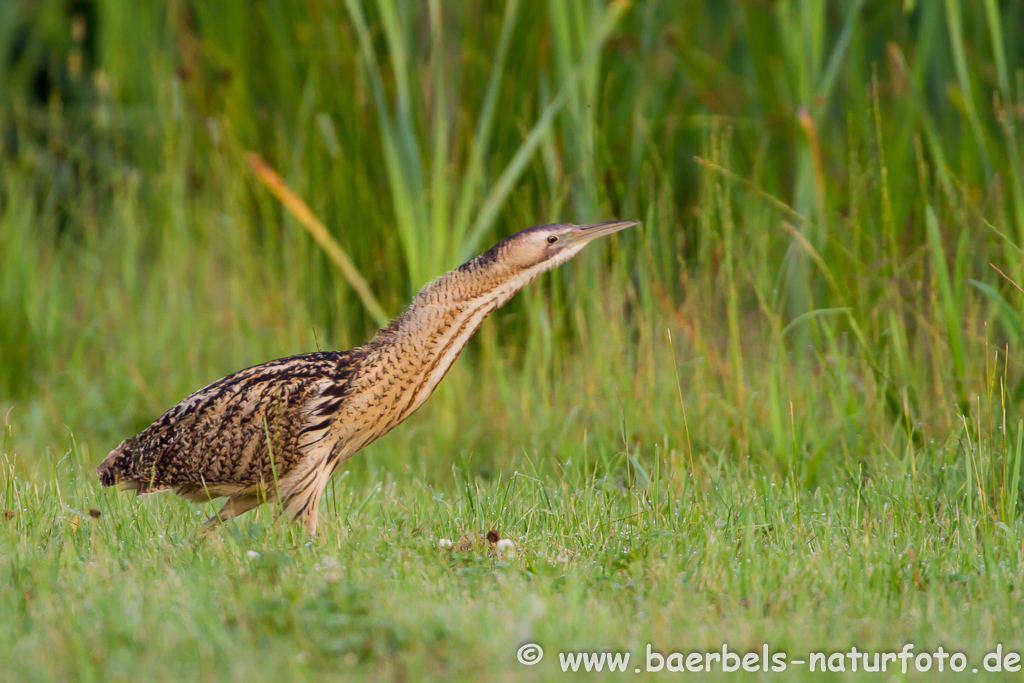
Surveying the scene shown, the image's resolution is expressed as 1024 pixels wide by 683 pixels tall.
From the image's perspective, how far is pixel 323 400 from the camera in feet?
15.5

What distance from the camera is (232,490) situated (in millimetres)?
4965

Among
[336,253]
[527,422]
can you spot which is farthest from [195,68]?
[527,422]

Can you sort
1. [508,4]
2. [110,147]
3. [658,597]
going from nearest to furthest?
[658,597] → [508,4] → [110,147]

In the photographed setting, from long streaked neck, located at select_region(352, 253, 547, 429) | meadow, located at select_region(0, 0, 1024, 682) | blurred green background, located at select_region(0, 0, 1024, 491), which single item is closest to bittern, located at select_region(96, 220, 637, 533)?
long streaked neck, located at select_region(352, 253, 547, 429)

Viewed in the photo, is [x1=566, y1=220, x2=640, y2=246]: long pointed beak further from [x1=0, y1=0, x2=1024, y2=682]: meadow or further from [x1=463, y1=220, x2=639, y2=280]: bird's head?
[x1=0, y1=0, x2=1024, y2=682]: meadow

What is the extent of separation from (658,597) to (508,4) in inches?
154

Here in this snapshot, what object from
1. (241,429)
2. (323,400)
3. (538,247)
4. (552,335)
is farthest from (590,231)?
(552,335)

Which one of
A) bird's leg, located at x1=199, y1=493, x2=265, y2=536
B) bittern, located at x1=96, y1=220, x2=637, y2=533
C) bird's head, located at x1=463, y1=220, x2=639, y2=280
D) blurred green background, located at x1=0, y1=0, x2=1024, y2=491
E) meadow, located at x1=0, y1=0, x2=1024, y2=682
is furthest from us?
blurred green background, located at x1=0, y1=0, x2=1024, y2=491

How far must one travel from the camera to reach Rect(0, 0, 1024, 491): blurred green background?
A: 18.9 feet

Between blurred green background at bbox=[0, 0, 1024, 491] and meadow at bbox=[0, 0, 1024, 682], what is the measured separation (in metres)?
0.03

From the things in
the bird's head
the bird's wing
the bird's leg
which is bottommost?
the bird's leg

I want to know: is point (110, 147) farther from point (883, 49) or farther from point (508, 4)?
point (883, 49)

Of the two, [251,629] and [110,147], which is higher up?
[110,147]

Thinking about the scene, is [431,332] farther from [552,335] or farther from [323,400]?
[552,335]
